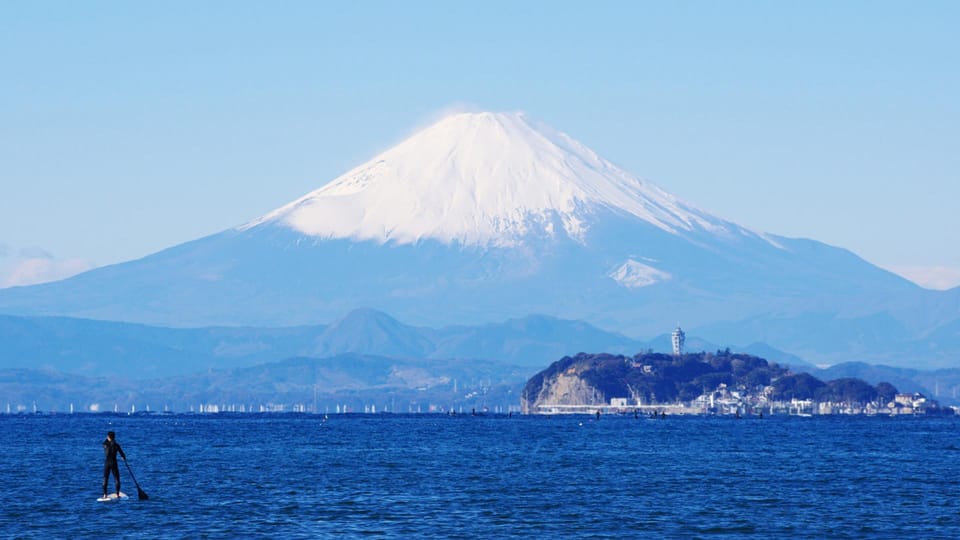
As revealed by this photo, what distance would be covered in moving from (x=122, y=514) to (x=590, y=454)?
69.1 m

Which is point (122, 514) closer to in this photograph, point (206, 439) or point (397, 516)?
point (397, 516)

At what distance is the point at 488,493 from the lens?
92.4 metres

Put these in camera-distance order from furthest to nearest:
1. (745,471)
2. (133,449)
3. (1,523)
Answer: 1. (133,449)
2. (745,471)
3. (1,523)

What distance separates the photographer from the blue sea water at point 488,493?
244 feet

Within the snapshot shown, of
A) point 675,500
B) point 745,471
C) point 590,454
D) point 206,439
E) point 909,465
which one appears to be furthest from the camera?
point 206,439

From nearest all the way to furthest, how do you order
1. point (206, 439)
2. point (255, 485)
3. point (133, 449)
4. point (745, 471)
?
point (255, 485), point (745, 471), point (133, 449), point (206, 439)

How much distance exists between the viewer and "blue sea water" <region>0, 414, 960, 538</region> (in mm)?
74375

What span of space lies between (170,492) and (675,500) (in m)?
25.5

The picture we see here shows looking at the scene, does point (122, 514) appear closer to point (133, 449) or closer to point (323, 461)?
point (323, 461)

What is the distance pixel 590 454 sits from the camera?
470ft

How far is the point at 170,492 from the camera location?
91.9 meters

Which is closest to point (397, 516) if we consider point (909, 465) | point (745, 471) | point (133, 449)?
point (745, 471)

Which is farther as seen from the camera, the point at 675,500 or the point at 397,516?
the point at 675,500

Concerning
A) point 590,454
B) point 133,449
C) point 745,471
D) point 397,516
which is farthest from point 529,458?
point 397,516
